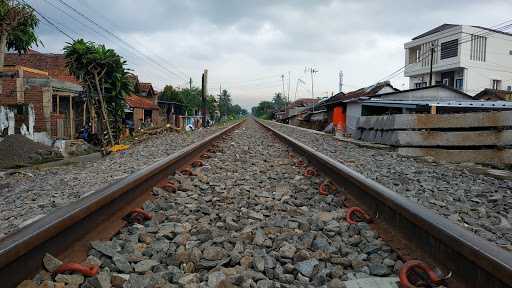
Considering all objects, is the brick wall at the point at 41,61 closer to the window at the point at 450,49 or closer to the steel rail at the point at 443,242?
the steel rail at the point at 443,242

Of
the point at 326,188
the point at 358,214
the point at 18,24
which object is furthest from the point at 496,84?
the point at 358,214

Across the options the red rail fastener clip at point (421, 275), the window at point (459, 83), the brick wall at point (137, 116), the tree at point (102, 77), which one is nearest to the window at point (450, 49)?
the window at point (459, 83)

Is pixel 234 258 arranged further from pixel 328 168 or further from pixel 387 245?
pixel 328 168

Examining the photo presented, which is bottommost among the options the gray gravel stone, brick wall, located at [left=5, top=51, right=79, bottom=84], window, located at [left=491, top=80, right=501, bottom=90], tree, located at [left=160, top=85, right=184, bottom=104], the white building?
the gray gravel stone

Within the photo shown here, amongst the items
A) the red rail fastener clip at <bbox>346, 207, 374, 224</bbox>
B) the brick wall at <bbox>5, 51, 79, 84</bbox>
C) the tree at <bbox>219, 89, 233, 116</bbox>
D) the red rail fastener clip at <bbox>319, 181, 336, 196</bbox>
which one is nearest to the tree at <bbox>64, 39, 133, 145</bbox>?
the red rail fastener clip at <bbox>319, 181, 336, 196</bbox>

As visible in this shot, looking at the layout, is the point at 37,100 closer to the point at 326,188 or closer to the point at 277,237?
the point at 326,188

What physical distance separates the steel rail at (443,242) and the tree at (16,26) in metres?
15.0

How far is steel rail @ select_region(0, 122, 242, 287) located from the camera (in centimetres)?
157

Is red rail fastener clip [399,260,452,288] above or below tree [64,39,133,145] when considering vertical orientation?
below

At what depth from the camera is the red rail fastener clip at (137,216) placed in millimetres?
2748

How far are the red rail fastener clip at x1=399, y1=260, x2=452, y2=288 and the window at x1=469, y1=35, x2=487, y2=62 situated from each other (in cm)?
4829

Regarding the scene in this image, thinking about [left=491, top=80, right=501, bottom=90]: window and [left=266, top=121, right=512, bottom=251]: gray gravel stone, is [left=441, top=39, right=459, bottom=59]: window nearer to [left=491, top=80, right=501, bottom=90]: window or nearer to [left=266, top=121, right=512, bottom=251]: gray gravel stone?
[left=491, top=80, right=501, bottom=90]: window

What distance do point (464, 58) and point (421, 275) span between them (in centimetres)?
4739

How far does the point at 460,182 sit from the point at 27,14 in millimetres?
15839
